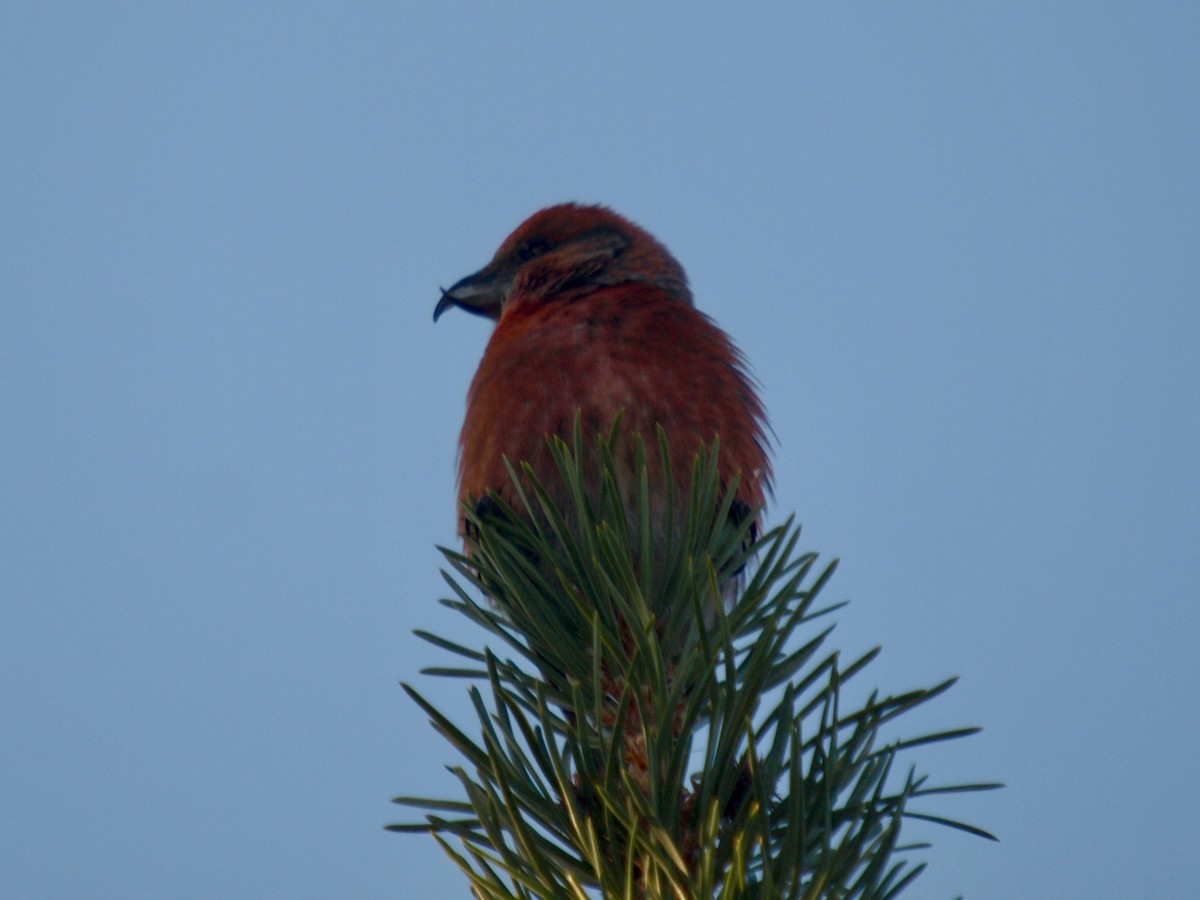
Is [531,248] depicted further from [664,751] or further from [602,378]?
[664,751]

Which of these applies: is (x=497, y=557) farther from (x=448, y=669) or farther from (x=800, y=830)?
(x=800, y=830)

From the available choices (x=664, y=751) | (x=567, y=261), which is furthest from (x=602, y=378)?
(x=664, y=751)

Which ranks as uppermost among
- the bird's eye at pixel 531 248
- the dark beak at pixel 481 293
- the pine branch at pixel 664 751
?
the bird's eye at pixel 531 248

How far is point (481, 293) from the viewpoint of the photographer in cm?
421

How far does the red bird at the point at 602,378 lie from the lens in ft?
10.4

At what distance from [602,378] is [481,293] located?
1109mm

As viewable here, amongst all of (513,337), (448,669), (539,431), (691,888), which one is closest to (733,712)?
(691,888)

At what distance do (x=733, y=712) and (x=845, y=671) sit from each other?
143 millimetres

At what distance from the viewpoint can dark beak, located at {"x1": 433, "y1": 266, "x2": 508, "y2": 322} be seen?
4.19 meters

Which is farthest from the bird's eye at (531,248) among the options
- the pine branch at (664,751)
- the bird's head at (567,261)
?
the pine branch at (664,751)

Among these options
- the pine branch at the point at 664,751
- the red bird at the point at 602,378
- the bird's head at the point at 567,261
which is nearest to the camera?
the pine branch at the point at 664,751

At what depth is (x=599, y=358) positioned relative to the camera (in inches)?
130

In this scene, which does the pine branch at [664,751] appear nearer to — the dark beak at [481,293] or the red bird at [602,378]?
the red bird at [602,378]

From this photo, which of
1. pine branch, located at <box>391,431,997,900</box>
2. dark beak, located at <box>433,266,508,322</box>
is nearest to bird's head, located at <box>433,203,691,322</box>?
dark beak, located at <box>433,266,508,322</box>
